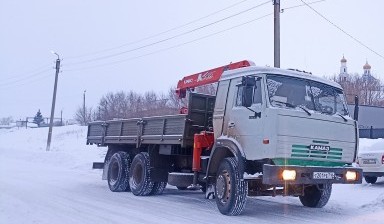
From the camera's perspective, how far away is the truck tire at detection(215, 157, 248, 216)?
8.26 metres

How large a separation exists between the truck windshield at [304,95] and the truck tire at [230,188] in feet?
4.74

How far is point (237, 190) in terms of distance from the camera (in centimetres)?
822

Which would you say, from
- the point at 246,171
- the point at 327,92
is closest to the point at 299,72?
the point at 327,92

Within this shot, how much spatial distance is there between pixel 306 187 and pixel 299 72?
2683mm

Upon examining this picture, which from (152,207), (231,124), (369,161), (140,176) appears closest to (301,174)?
(231,124)

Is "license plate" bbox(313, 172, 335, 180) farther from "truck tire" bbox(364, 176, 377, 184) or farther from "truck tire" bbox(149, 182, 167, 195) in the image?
"truck tire" bbox(364, 176, 377, 184)

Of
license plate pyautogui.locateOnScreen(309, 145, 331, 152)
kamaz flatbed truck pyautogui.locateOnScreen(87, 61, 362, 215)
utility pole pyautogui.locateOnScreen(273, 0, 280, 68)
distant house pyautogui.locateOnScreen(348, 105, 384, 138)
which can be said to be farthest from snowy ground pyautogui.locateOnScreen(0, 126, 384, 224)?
distant house pyautogui.locateOnScreen(348, 105, 384, 138)

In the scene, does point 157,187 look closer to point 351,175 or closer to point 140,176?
point 140,176

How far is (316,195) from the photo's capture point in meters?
9.83

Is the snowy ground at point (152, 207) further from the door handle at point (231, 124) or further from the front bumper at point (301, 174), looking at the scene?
the door handle at point (231, 124)

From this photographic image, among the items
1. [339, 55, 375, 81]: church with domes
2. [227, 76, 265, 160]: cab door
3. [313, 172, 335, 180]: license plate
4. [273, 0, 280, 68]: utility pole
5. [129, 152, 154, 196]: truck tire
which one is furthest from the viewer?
[339, 55, 375, 81]: church with domes

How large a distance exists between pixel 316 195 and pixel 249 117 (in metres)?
2.77

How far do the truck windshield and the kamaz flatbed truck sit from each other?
2 cm

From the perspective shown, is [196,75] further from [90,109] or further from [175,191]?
[90,109]
